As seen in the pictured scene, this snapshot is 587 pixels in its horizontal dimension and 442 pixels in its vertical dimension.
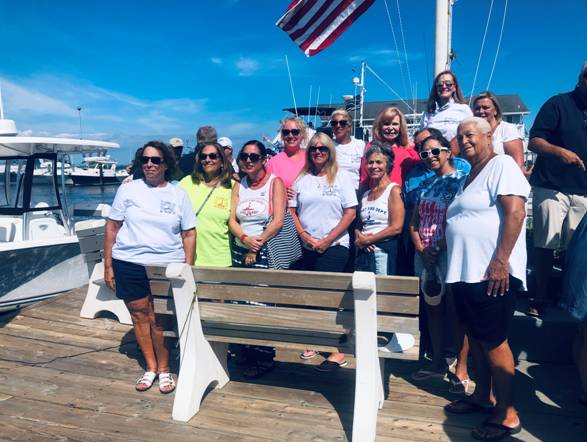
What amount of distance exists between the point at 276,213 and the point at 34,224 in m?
5.16

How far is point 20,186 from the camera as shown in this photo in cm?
696

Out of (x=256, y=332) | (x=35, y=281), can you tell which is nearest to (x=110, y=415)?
(x=256, y=332)

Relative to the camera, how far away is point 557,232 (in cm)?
381

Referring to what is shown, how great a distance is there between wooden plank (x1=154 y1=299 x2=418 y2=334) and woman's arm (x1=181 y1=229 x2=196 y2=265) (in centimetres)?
62

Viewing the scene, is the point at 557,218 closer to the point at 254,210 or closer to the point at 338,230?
the point at 338,230

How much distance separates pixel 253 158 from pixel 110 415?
211cm

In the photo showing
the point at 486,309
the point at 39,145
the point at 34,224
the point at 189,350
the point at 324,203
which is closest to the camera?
the point at 486,309

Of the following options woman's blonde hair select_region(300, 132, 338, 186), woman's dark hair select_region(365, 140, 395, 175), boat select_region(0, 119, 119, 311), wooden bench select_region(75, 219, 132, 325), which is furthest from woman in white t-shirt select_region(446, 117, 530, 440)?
boat select_region(0, 119, 119, 311)

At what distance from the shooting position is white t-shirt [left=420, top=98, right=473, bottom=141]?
4.28 m

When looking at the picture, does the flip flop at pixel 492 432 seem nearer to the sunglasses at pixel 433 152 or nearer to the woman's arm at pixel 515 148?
the sunglasses at pixel 433 152

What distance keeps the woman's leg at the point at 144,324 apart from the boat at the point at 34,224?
3.22 metres

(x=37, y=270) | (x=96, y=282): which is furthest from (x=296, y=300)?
(x=37, y=270)

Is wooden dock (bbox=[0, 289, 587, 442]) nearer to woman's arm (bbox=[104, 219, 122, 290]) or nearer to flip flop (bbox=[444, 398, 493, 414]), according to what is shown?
flip flop (bbox=[444, 398, 493, 414])

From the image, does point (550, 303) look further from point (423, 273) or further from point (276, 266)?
point (276, 266)
